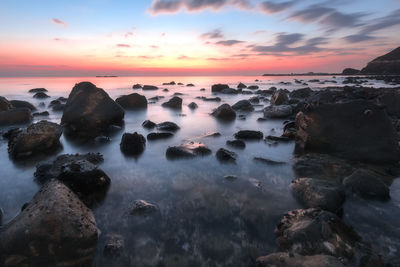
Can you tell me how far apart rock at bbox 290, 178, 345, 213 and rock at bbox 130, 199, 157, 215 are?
272cm

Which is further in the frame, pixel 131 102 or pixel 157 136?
pixel 131 102

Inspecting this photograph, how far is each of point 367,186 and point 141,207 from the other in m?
4.29

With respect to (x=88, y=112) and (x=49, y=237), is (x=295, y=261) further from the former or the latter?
(x=88, y=112)

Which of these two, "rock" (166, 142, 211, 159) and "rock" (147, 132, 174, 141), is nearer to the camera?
"rock" (166, 142, 211, 159)

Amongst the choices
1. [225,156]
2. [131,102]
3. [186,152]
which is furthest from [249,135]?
[131,102]

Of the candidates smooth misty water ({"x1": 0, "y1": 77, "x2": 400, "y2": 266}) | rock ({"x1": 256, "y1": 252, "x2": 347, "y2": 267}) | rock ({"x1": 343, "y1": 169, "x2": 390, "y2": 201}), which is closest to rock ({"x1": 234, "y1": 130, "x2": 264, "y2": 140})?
smooth misty water ({"x1": 0, "y1": 77, "x2": 400, "y2": 266})

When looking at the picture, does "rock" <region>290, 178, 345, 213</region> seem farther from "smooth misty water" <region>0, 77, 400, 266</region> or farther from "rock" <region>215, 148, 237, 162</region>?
"rock" <region>215, 148, 237, 162</region>

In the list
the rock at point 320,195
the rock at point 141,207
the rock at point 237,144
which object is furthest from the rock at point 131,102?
the rock at point 320,195

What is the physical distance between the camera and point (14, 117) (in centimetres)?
1176

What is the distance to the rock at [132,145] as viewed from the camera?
727 cm

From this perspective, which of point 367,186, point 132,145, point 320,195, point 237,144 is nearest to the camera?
point 320,195

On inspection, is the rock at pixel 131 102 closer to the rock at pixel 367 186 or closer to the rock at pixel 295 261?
the rock at pixel 367 186

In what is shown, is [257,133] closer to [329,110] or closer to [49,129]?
[329,110]

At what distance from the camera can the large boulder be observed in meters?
6.16
